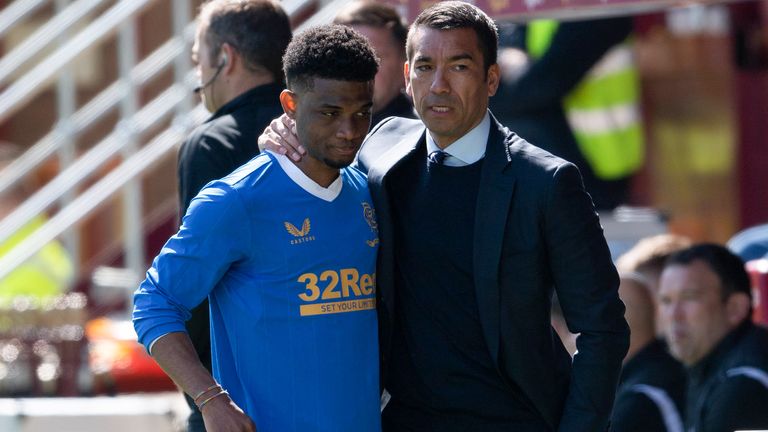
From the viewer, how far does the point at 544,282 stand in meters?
3.27

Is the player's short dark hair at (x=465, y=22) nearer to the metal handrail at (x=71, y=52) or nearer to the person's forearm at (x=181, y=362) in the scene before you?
the person's forearm at (x=181, y=362)

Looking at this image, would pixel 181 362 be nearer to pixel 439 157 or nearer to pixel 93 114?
pixel 439 157

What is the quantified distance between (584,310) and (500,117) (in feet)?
10.9

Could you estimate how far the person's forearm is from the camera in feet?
10.3

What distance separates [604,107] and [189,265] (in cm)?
416

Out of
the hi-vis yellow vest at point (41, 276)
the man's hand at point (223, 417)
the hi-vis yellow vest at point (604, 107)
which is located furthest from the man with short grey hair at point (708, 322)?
the hi-vis yellow vest at point (41, 276)

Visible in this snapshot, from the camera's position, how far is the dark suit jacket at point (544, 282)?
3.21 metres

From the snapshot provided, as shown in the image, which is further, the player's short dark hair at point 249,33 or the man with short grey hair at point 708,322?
the man with short grey hair at point 708,322

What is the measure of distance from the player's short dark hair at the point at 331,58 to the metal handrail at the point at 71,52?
13.9 ft

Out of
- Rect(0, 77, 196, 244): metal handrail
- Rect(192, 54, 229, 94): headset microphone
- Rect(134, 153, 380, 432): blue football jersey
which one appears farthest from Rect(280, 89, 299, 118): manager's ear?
Rect(0, 77, 196, 244): metal handrail

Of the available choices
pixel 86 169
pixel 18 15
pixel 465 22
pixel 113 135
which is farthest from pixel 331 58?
pixel 18 15

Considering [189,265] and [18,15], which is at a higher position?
[18,15]

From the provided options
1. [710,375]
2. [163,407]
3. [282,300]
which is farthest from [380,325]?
[163,407]

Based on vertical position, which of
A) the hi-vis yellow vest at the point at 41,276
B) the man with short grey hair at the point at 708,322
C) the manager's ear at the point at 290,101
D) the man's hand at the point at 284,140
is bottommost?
the man with short grey hair at the point at 708,322
